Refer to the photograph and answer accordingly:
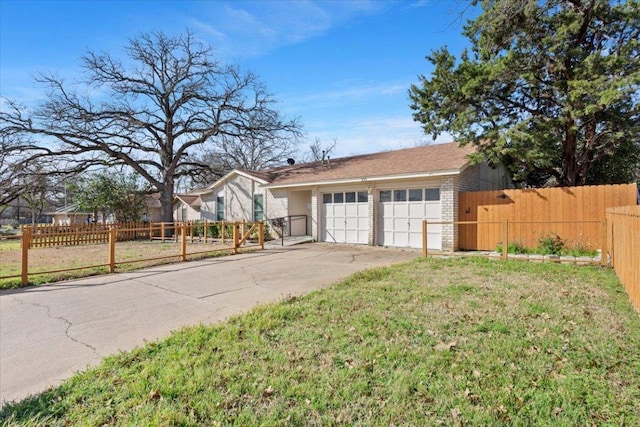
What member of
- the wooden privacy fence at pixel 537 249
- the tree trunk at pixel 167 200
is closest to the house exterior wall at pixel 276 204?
the wooden privacy fence at pixel 537 249

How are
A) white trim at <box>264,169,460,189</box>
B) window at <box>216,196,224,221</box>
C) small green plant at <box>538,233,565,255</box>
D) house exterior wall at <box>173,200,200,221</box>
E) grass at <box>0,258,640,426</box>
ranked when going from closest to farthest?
grass at <box>0,258,640,426</box> < small green plant at <box>538,233,565,255</box> < white trim at <box>264,169,460,189</box> < window at <box>216,196,224,221</box> < house exterior wall at <box>173,200,200,221</box>

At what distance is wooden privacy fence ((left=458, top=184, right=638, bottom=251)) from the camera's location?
9586 mm

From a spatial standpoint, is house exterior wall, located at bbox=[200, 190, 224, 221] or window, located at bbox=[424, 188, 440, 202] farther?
house exterior wall, located at bbox=[200, 190, 224, 221]

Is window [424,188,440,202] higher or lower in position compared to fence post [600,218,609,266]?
higher

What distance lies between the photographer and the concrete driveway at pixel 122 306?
3.67 m

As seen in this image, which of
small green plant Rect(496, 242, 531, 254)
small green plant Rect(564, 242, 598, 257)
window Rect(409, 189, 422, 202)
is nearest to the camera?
small green plant Rect(564, 242, 598, 257)

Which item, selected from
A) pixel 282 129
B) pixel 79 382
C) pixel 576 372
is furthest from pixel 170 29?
pixel 576 372

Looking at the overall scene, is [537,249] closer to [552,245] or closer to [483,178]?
[552,245]

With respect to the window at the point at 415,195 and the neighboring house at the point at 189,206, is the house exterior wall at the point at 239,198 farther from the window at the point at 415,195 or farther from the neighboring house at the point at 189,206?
the window at the point at 415,195

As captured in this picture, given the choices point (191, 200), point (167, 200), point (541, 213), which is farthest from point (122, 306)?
point (191, 200)

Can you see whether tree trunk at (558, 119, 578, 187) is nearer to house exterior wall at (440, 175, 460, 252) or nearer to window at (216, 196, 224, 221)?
house exterior wall at (440, 175, 460, 252)

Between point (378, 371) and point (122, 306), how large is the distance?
4.51 metres

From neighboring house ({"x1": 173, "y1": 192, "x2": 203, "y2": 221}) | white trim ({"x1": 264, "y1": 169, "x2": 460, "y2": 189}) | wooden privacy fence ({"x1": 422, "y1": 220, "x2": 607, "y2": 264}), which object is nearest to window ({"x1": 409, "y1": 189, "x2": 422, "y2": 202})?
white trim ({"x1": 264, "y1": 169, "x2": 460, "y2": 189})

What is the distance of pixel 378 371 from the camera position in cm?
320
